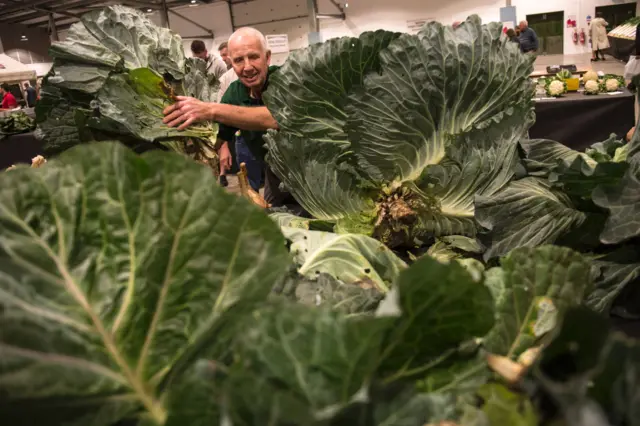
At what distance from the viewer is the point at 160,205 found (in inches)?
28.6

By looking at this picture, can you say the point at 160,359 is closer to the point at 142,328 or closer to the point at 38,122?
the point at 142,328

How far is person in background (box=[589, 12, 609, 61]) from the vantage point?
24.7ft

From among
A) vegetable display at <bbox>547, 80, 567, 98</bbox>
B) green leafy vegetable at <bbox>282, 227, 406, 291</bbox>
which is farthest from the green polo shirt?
vegetable display at <bbox>547, 80, 567, 98</bbox>

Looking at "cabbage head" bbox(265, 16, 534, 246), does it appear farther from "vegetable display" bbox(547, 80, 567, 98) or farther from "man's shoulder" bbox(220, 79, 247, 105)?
"vegetable display" bbox(547, 80, 567, 98)

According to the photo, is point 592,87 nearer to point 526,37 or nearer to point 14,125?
point 526,37

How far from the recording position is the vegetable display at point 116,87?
184 cm

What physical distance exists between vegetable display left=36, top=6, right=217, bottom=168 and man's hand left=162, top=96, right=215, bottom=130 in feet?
0.09

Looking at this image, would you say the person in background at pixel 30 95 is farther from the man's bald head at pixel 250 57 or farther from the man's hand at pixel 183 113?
the man's hand at pixel 183 113

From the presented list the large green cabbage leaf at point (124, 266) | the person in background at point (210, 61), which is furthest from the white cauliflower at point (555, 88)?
the large green cabbage leaf at point (124, 266)

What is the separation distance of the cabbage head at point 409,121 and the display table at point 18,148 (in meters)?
6.35

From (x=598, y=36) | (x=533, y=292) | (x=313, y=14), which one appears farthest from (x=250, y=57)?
(x=313, y=14)

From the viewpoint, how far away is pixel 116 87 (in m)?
1.81

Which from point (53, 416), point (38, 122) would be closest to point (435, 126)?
point (53, 416)

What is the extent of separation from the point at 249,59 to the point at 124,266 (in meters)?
2.39
